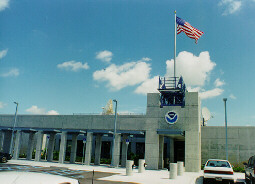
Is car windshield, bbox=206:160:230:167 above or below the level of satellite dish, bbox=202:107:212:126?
below

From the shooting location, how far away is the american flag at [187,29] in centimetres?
2881

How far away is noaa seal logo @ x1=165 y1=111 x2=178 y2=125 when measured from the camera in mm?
27747

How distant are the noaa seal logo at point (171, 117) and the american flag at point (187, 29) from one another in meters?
9.24

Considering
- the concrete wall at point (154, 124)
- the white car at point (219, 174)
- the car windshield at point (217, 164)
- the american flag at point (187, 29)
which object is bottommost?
the white car at point (219, 174)

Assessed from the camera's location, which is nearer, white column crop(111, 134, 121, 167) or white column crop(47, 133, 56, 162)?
white column crop(111, 134, 121, 167)

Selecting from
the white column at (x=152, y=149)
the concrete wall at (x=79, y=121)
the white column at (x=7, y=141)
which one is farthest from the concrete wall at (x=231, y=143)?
the white column at (x=7, y=141)

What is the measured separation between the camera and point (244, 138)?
98.9 ft

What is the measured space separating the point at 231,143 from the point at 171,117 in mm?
9103

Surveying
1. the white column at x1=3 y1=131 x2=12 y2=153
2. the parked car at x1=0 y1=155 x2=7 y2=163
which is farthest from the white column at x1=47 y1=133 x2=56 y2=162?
the white column at x1=3 y1=131 x2=12 y2=153

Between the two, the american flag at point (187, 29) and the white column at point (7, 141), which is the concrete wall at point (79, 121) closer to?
the white column at point (7, 141)

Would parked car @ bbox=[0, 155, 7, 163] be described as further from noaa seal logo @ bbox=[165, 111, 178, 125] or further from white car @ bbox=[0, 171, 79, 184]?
white car @ bbox=[0, 171, 79, 184]

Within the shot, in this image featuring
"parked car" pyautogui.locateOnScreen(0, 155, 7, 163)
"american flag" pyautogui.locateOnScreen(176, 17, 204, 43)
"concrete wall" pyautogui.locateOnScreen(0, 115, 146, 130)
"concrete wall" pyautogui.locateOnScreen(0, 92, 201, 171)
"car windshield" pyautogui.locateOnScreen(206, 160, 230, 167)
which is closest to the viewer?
"car windshield" pyautogui.locateOnScreen(206, 160, 230, 167)

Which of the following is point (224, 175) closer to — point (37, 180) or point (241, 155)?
point (37, 180)

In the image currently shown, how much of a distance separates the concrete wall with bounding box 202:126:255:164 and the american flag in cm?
1190
